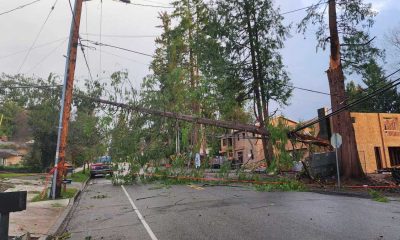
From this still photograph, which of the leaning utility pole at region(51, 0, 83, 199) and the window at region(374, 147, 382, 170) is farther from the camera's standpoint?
the window at region(374, 147, 382, 170)

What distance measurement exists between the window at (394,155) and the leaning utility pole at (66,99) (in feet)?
98.8

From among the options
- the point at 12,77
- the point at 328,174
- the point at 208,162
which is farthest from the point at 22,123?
the point at 328,174

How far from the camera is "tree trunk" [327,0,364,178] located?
23139mm

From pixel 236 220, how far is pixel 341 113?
627 inches

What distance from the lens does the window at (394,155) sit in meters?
38.0

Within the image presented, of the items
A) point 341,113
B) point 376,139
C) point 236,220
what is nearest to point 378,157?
point 376,139

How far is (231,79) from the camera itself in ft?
109

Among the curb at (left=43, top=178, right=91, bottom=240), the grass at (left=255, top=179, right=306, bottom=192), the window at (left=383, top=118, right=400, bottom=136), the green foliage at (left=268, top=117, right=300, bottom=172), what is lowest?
the curb at (left=43, top=178, right=91, bottom=240)

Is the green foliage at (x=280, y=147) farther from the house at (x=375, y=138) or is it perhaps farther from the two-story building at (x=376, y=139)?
the house at (x=375, y=138)

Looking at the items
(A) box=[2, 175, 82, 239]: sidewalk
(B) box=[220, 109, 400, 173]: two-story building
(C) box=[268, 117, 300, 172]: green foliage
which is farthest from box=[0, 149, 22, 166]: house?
(C) box=[268, 117, 300, 172]: green foliage

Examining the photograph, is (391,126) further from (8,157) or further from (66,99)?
(8,157)

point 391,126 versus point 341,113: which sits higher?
point 391,126

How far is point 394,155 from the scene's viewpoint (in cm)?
3841

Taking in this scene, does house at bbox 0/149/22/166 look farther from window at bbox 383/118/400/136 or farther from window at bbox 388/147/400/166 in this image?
window at bbox 388/147/400/166
